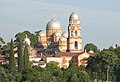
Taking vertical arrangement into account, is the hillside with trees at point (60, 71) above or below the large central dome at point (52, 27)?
below

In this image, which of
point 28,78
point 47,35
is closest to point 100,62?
point 28,78

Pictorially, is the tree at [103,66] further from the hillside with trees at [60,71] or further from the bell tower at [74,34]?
the bell tower at [74,34]

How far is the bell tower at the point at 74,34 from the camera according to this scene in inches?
3548

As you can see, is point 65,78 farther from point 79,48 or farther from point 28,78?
point 79,48

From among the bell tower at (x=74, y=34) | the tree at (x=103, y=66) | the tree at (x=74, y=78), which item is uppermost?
the bell tower at (x=74, y=34)

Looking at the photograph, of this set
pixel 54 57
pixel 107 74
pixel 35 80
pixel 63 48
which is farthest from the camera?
pixel 63 48

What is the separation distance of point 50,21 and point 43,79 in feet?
132

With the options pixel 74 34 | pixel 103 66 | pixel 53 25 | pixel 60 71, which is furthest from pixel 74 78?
pixel 53 25

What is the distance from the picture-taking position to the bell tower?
90.1m

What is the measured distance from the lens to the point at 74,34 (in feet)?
298

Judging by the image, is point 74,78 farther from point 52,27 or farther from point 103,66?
point 52,27

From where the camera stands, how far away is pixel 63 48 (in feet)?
313

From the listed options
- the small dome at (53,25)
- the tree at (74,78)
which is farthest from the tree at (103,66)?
the small dome at (53,25)

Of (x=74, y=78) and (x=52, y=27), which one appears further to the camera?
(x=52, y=27)
